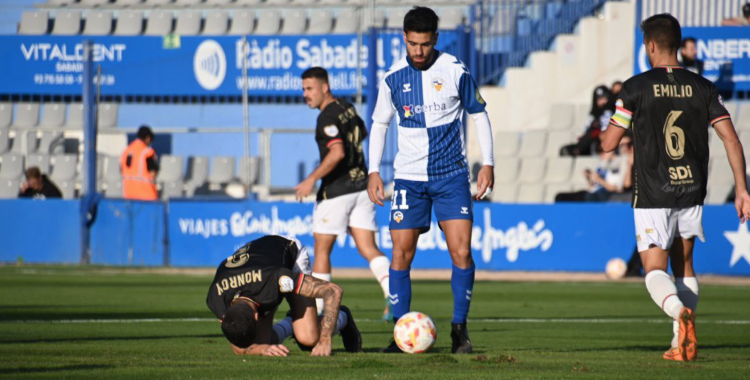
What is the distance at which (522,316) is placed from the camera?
10.3m

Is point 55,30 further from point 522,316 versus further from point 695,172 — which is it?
point 695,172

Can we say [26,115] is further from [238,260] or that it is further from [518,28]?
[238,260]

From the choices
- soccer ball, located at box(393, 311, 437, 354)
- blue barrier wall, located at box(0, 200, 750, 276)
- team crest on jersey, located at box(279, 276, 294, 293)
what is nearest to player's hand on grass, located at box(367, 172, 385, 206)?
soccer ball, located at box(393, 311, 437, 354)

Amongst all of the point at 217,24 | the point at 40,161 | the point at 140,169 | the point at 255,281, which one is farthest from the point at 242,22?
the point at 255,281

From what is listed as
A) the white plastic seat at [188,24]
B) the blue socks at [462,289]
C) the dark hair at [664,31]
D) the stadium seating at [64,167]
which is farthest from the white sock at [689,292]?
the white plastic seat at [188,24]

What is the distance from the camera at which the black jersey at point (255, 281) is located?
6.32 metres

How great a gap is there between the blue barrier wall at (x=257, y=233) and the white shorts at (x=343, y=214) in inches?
303

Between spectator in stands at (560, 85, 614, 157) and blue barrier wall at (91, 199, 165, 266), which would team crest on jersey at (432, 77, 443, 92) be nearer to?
Result: blue barrier wall at (91, 199, 165, 266)

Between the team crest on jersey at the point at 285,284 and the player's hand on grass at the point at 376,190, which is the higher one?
the player's hand on grass at the point at 376,190

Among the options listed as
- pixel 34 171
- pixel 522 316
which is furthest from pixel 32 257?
pixel 522 316

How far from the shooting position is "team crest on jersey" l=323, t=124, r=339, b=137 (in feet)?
30.3

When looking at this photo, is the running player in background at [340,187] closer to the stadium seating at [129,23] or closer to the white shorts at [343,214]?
the white shorts at [343,214]

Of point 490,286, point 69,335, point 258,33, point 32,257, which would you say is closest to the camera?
point 69,335

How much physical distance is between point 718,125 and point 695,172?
1.03ft
